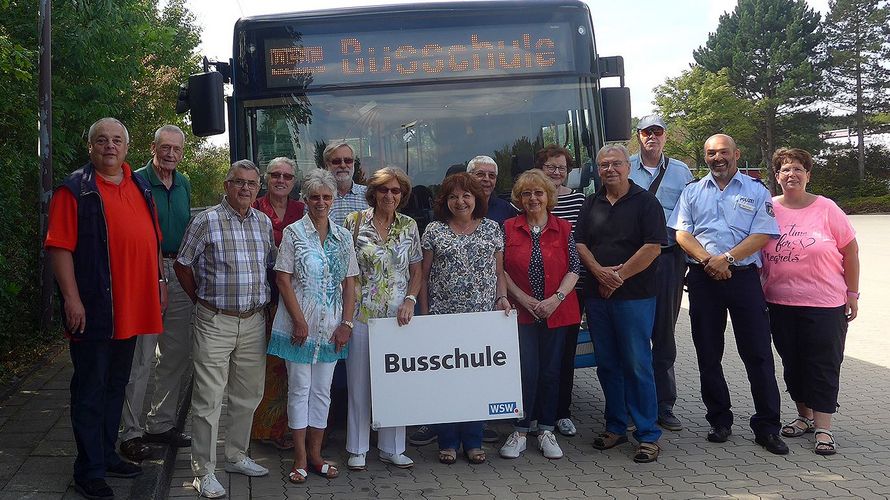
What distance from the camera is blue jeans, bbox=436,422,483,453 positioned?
5.95 m

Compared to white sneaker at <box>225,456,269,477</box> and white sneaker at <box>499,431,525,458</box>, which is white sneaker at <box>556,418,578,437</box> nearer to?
white sneaker at <box>499,431,525,458</box>

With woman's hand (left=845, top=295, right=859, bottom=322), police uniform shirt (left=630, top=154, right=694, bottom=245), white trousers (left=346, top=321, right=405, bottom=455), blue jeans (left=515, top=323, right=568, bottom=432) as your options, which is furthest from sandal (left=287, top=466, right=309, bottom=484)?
woman's hand (left=845, top=295, right=859, bottom=322)

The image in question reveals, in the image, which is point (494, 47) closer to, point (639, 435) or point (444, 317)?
point (444, 317)

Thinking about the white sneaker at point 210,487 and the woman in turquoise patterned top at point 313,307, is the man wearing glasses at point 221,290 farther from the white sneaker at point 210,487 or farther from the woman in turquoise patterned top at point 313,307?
the woman in turquoise patterned top at point 313,307

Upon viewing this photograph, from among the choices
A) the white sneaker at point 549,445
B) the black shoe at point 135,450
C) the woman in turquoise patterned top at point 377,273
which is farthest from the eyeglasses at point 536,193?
the black shoe at point 135,450

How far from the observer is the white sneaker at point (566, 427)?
657 centimetres

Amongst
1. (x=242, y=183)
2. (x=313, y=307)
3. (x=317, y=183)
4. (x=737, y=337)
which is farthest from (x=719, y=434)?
(x=242, y=183)

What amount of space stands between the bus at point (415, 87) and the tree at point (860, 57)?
61.7 m

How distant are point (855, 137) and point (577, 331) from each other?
63.9m

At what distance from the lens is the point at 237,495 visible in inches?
209

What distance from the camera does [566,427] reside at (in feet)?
21.7

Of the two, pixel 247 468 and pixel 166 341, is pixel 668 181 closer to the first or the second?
pixel 247 468

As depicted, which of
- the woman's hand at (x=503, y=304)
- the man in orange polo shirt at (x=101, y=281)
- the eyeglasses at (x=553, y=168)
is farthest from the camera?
the eyeglasses at (x=553, y=168)

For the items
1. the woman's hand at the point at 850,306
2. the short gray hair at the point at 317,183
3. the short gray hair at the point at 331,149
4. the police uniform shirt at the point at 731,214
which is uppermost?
the short gray hair at the point at 331,149
